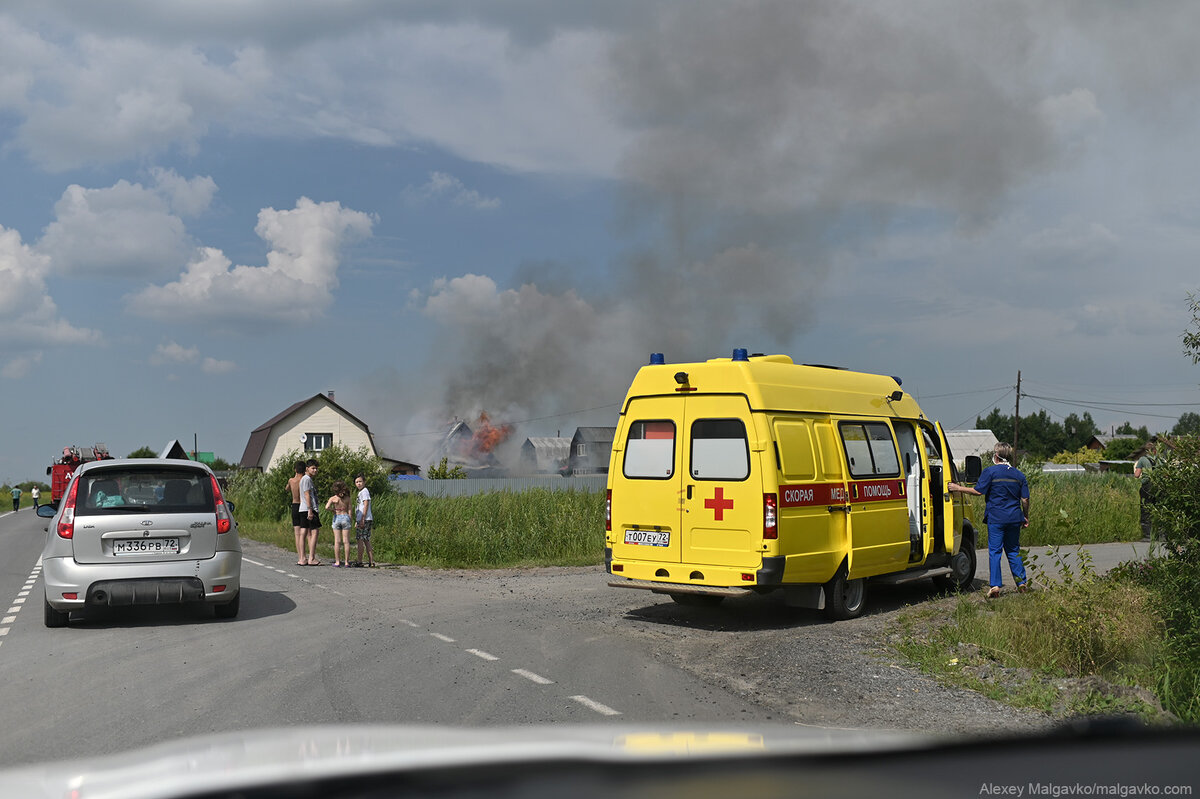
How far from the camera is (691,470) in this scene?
10633 millimetres

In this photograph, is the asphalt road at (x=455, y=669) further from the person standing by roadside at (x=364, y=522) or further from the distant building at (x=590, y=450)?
the distant building at (x=590, y=450)

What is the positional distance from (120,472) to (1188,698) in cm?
1006

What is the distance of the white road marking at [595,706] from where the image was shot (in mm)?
6659

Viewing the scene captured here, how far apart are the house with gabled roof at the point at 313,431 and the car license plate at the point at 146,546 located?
55.2 meters

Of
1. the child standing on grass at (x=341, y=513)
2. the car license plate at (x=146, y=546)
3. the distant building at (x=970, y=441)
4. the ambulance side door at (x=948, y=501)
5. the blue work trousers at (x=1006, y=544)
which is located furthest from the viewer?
the distant building at (x=970, y=441)

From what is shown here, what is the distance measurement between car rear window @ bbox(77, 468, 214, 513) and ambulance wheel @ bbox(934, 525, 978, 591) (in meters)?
9.30

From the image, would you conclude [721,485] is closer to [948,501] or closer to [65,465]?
[948,501]

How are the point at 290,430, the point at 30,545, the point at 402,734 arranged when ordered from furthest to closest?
the point at 290,430, the point at 30,545, the point at 402,734

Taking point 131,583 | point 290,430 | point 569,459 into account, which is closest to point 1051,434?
point 569,459

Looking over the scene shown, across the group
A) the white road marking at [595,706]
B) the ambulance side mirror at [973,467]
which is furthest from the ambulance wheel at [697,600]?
the white road marking at [595,706]

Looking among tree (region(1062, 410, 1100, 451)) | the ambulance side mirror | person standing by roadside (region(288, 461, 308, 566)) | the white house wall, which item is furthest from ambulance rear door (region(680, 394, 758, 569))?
tree (region(1062, 410, 1100, 451))

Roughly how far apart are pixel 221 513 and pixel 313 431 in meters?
57.5

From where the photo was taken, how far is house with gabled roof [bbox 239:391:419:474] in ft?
217

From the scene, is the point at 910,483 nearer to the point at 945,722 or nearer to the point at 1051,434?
the point at 945,722
